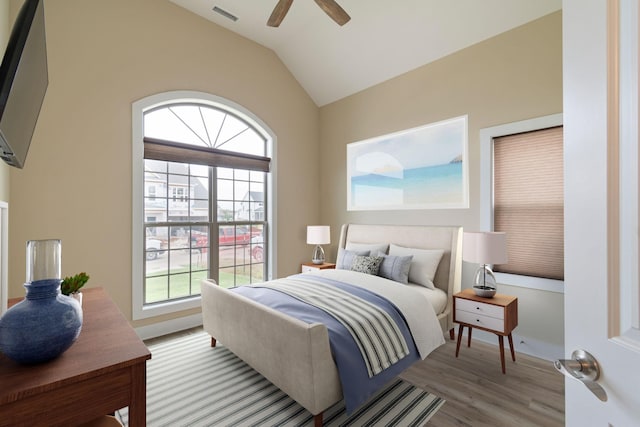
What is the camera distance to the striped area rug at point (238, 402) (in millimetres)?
1855

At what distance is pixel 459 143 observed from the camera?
3281 mm

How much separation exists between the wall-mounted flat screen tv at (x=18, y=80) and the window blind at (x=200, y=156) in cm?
217

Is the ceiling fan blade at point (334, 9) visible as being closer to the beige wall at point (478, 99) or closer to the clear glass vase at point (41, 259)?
the beige wall at point (478, 99)

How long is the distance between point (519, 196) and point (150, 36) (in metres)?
4.40

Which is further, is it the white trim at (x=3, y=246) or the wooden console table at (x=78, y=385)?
the white trim at (x=3, y=246)

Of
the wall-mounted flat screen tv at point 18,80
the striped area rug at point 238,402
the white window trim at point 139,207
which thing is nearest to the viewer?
the wall-mounted flat screen tv at point 18,80

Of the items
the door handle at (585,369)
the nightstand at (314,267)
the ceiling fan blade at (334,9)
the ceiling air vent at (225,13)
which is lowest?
the nightstand at (314,267)

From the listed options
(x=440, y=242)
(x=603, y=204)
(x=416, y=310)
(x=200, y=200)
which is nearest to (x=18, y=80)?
(x=603, y=204)

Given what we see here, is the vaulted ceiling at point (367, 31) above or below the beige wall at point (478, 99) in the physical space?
above

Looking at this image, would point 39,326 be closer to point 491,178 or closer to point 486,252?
point 486,252

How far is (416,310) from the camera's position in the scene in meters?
2.43

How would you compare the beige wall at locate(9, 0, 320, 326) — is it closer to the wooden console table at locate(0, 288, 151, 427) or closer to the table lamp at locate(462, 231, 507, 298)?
the wooden console table at locate(0, 288, 151, 427)

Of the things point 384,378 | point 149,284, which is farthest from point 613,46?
point 149,284

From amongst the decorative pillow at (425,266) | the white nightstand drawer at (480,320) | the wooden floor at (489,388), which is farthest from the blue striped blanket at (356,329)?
the decorative pillow at (425,266)
